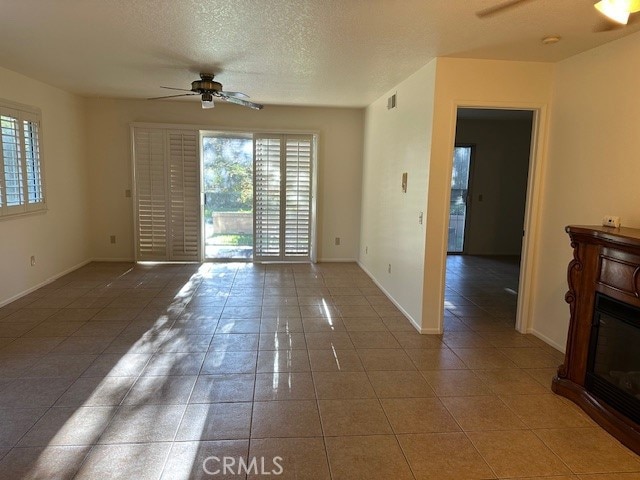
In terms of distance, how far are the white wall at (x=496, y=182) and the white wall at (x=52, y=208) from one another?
20.3 feet

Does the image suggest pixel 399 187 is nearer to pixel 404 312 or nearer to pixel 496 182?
pixel 404 312

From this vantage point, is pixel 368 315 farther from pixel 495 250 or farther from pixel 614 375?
pixel 495 250

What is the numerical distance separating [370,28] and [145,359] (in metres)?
2.85

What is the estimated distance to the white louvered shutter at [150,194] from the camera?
634 cm

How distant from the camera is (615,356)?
2461 millimetres

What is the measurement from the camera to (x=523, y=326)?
12.9 feet

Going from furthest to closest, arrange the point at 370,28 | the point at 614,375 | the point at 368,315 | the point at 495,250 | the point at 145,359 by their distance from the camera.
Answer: the point at 495,250 < the point at 368,315 < the point at 145,359 < the point at 370,28 < the point at 614,375

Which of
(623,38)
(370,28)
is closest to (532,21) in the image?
(623,38)

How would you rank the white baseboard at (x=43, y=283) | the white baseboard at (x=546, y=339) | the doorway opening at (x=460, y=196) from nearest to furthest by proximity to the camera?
the white baseboard at (x=546, y=339) < the white baseboard at (x=43, y=283) < the doorway opening at (x=460, y=196)

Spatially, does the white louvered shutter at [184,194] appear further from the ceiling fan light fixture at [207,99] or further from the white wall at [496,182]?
the white wall at [496,182]

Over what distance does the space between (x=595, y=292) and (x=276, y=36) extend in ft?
8.89

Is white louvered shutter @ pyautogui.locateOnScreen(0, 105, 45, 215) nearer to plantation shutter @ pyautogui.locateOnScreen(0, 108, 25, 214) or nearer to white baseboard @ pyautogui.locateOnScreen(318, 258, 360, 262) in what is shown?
plantation shutter @ pyautogui.locateOnScreen(0, 108, 25, 214)

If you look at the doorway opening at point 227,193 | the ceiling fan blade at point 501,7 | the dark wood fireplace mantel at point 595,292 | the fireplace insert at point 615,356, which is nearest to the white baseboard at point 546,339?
the dark wood fireplace mantel at point 595,292

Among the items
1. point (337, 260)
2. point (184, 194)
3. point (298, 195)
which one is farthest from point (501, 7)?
point (184, 194)
